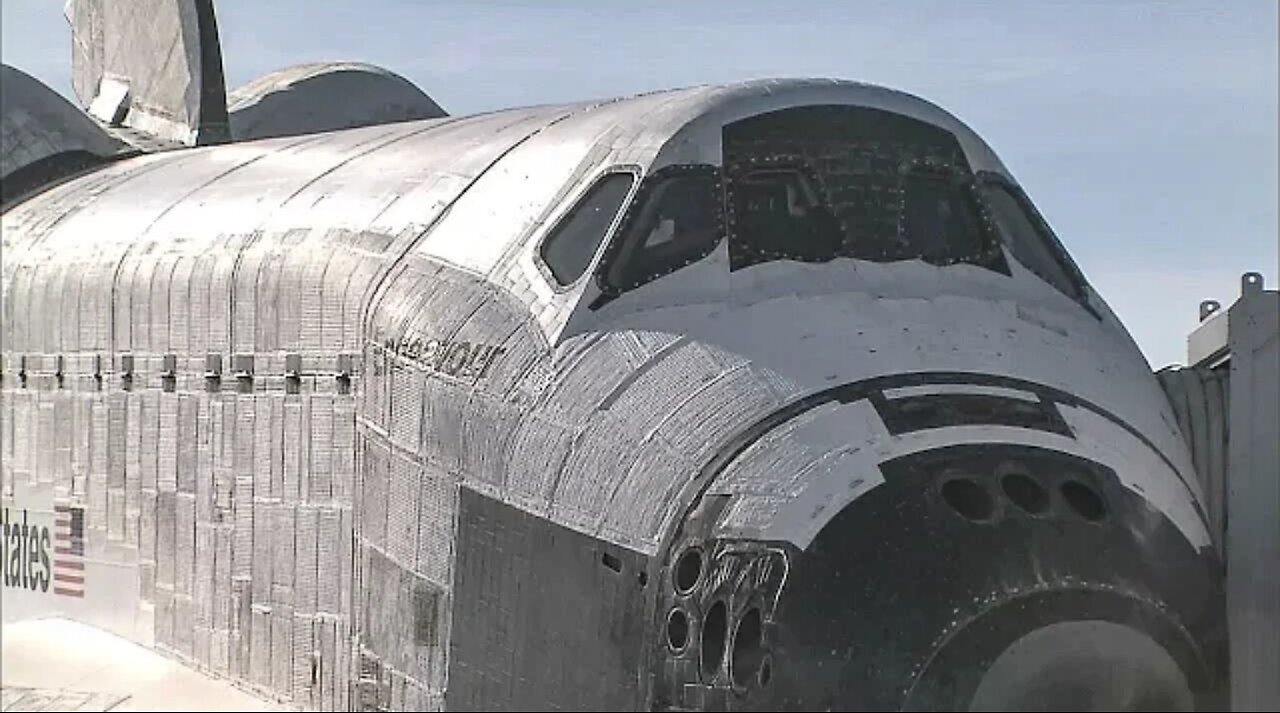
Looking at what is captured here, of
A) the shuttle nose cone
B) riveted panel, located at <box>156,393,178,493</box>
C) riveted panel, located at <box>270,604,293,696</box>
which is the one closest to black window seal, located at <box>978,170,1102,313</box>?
the shuttle nose cone

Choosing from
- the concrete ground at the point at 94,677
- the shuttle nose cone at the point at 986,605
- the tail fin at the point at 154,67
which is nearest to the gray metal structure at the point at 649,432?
the shuttle nose cone at the point at 986,605

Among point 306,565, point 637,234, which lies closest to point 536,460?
point 637,234

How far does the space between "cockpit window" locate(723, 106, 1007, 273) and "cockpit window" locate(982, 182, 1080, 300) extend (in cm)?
11

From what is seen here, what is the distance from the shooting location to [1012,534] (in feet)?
18.9

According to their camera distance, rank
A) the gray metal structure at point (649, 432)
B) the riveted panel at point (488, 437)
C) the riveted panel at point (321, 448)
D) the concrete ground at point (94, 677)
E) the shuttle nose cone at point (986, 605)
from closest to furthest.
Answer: the shuttle nose cone at point (986, 605) → the gray metal structure at point (649, 432) → the riveted panel at point (488, 437) → the riveted panel at point (321, 448) → the concrete ground at point (94, 677)

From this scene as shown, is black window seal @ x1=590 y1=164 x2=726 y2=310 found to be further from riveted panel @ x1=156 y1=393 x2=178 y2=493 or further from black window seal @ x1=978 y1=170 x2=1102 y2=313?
riveted panel @ x1=156 y1=393 x2=178 y2=493

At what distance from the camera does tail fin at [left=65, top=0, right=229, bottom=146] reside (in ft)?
52.3

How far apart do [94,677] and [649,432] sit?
4.47 meters

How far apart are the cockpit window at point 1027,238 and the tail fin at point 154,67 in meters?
9.14

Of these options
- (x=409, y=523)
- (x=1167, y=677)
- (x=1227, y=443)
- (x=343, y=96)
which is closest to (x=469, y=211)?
(x=409, y=523)

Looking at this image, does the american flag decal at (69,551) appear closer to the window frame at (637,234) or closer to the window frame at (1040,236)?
the window frame at (637,234)

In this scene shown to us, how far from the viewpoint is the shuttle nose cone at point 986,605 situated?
→ 554cm

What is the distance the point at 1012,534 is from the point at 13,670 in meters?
6.08

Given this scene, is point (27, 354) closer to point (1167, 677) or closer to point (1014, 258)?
point (1014, 258)
